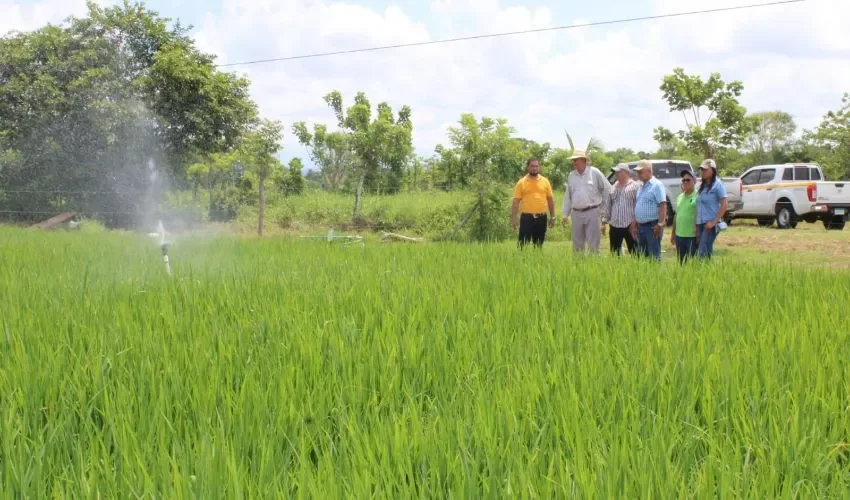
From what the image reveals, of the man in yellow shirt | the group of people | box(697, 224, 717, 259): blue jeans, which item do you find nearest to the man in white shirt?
the group of people

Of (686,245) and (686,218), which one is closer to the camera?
(686,218)

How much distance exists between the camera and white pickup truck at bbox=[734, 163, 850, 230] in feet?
50.5

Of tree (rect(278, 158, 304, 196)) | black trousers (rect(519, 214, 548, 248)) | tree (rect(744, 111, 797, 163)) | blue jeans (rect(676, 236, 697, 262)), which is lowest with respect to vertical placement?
blue jeans (rect(676, 236, 697, 262))

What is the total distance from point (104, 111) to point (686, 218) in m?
16.0

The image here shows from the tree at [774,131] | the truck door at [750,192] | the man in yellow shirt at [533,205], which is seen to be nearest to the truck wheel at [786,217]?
the truck door at [750,192]

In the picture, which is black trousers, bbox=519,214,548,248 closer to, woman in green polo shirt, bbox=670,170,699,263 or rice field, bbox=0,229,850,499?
woman in green polo shirt, bbox=670,170,699,263

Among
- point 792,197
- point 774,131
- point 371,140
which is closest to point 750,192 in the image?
point 792,197

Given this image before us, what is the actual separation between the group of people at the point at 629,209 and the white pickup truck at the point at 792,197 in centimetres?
987

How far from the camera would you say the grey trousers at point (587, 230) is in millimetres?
7805

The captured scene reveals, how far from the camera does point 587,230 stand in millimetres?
7977

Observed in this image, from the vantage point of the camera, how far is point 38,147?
62.3ft

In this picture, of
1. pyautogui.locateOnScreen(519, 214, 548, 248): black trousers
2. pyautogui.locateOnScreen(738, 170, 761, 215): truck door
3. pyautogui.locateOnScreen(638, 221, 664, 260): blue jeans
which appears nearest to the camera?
pyautogui.locateOnScreen(638, 221, 664, 260): blue jeans

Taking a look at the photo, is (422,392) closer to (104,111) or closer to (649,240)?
(649,240)

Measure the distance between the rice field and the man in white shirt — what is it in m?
3.38
